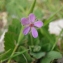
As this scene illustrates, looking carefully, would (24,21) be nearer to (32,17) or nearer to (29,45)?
(32,17)

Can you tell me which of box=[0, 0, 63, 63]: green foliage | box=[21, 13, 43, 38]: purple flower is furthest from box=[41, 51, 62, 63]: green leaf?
box=[21, 13, 43, 38]: purple flower

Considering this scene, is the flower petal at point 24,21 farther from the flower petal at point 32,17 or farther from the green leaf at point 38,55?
the green leaf at point 38,55

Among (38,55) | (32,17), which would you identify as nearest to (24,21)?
(32,17)

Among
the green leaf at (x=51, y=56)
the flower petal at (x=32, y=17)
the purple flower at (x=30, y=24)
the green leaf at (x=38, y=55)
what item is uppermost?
the flower petal at (x=32, y=17)

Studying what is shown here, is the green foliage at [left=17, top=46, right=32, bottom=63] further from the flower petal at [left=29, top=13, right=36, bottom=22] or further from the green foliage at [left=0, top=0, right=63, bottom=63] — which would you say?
the flower petal at [left=29, top=13, right=36, bottom=22]

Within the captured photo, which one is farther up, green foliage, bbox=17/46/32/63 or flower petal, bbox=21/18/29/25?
flower petal, bbox=21/18/29/25

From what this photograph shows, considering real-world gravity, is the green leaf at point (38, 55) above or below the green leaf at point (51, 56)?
above

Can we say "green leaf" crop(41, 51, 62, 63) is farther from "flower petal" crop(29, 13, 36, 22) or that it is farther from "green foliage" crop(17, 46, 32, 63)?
"flower petal" crop(29, 13, 36, 22)

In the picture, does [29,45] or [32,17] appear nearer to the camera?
[32,17]

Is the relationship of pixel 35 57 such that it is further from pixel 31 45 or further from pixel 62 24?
pixel 62 24

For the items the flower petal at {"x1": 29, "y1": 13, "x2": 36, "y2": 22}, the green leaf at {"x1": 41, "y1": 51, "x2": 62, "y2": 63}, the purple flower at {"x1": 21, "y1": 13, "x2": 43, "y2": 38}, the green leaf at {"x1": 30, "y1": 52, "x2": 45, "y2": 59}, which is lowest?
the green leaf at {"x1": 41, "y1": 51, "x2": 62, "y2": 63}

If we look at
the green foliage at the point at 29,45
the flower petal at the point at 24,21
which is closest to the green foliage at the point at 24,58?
the green foliage at the point at 29,45
